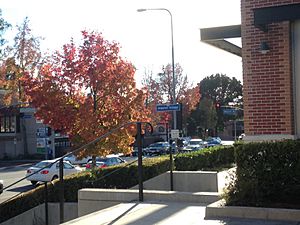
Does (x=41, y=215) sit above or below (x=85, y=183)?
below

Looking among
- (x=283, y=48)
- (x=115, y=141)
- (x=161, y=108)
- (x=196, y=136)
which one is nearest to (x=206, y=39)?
(x=283, y=48)

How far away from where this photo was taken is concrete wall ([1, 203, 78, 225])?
1229 centimetres

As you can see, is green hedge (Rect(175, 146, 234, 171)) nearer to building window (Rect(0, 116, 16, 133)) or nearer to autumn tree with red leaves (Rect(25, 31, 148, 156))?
autumn tree with red leaves (Rect(25, 31, 148, 156))

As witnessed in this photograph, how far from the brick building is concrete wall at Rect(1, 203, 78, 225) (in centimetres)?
534

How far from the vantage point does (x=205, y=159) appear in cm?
2159

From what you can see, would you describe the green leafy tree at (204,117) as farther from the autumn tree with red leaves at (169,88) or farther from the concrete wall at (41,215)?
the concrete wall at (41,215)

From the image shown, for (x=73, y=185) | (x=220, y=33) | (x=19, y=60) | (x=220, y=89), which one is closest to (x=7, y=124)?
(x=19, y=60)

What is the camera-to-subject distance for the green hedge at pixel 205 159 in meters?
18.6

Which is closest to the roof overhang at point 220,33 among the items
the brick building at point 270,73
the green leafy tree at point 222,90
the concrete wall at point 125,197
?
the brick building at point 270,73

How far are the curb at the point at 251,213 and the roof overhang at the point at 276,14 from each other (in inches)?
139

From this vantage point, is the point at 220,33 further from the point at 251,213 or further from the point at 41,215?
the point at 41,215

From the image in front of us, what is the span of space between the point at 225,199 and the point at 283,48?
3.27 m

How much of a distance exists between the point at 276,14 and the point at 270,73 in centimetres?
116

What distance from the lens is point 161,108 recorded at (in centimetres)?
2530
